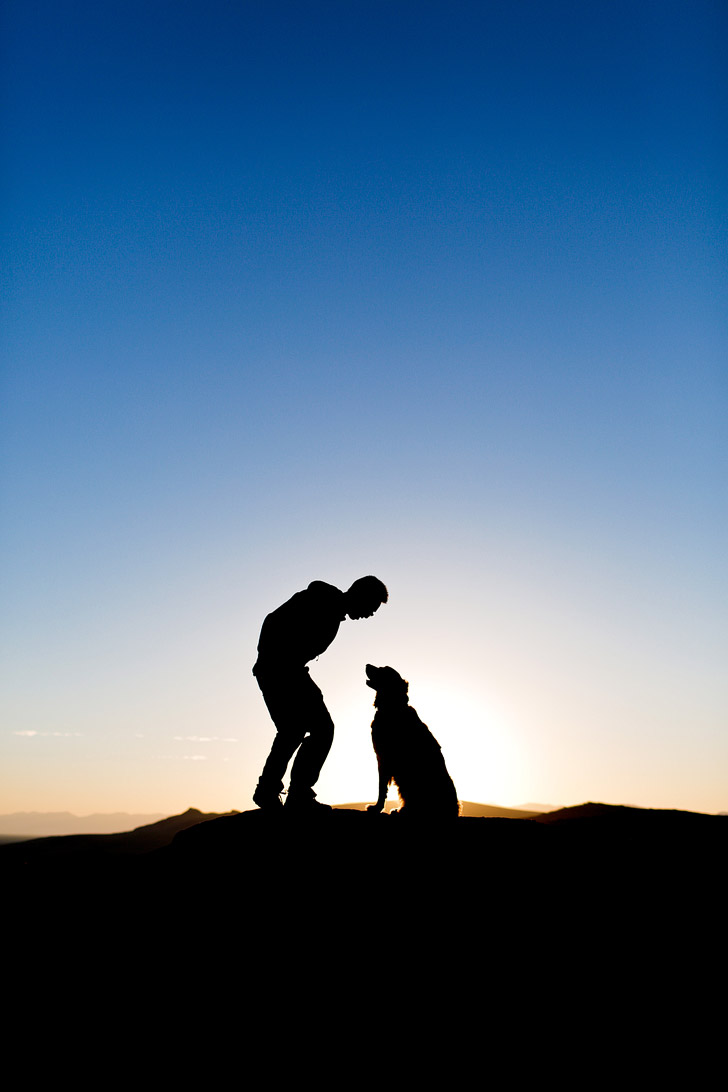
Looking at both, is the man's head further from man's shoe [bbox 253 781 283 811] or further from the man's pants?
man's shoe [bbox 253 781 283 811]

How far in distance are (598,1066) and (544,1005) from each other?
442 mm

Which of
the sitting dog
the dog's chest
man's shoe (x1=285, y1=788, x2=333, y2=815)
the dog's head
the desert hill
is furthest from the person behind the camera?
the dog's head

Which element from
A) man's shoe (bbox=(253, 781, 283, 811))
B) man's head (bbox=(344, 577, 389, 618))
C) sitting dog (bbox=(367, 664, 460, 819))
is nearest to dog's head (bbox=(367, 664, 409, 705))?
sitting dog (bbox=(367, 664, 460, 819))

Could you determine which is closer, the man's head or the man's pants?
the man's pants

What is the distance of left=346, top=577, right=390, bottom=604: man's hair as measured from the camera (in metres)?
6.22

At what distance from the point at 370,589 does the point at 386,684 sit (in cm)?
144

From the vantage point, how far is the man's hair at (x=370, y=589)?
6.22 m

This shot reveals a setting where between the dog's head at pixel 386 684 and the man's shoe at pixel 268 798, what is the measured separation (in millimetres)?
1553

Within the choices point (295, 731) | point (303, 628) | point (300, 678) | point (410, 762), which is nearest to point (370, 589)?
point (303, 628)

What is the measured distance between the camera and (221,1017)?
4.05m

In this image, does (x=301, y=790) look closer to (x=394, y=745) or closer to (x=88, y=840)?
(x=394, y=745)


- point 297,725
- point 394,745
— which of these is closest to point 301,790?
point 297,725

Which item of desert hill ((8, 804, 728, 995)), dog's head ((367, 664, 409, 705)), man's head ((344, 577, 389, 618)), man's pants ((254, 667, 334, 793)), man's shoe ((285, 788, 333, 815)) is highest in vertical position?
man's head ((344, 577, 389, 618))

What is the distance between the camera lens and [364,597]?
621 cm
